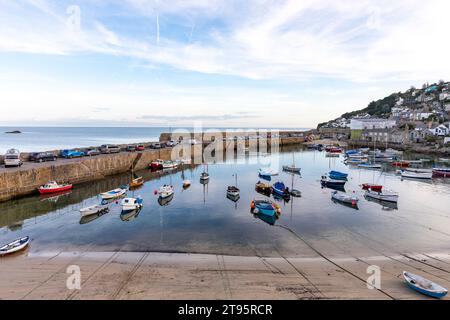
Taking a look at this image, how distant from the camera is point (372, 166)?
55.0 metres

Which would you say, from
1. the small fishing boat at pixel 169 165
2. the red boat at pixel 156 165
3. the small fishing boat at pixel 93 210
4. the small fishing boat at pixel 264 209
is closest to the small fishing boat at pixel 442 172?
the small fishing boat at pixel 264 209

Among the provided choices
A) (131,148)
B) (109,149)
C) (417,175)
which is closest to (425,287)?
(417,175)

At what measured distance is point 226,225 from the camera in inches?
904

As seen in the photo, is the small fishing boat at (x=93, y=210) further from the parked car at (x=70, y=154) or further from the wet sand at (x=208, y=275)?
the parked car at (x=70, y=154)

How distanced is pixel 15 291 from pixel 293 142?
379 feet

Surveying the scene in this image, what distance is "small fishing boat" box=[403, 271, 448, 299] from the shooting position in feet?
40.2

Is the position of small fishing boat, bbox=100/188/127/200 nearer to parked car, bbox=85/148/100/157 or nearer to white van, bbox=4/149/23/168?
white van, bbox=4/149/23/168

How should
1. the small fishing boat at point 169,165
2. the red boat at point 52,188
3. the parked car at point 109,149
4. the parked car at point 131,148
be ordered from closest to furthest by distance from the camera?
the red boat at point 52,188 → the small fishing boat at point 169,165 → the parked car at point 109,149 → the parked car at point 131,148

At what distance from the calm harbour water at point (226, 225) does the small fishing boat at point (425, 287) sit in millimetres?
4849

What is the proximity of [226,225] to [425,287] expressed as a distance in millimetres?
13878

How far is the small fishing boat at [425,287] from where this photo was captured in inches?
483

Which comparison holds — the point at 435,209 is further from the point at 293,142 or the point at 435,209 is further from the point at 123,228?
the point at 293,142

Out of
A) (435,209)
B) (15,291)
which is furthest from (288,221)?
(15,291)
